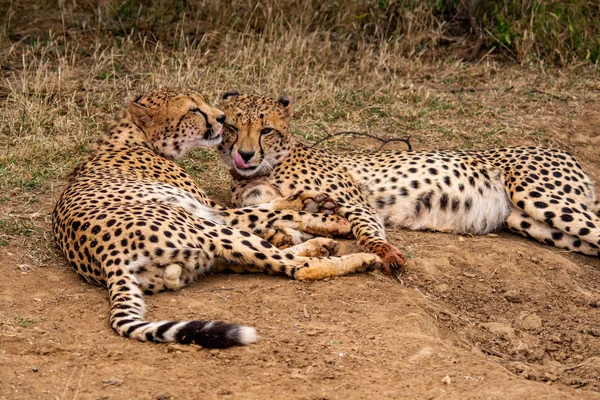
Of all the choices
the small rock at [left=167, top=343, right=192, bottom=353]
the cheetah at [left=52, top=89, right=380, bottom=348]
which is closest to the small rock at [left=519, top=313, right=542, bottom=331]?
the cheetah at [left=52, top=89, right=380, bottom=348]

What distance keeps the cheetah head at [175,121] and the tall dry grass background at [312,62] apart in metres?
0.88

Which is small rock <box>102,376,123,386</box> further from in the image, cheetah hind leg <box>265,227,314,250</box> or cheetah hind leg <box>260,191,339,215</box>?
cheetah hind leg <box>260,191,339,215</box>

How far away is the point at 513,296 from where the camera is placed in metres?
4.91

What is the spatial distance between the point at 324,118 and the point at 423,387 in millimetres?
4521

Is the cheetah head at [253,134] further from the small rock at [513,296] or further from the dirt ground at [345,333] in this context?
the small rock at [513,296]

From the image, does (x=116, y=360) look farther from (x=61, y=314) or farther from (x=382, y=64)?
(x=382, y=64)

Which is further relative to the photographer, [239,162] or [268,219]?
[239,162]

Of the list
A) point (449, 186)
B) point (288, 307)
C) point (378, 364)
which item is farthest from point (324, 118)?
point (378, 364)

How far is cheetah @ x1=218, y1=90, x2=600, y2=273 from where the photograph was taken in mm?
5719

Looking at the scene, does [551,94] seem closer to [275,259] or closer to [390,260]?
[390,260]

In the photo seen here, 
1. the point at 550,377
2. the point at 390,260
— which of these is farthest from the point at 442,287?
the point at 550,377

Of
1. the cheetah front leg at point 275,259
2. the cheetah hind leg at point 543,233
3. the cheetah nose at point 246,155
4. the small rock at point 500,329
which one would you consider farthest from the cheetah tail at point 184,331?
the cheetah hind leg at point 543,233

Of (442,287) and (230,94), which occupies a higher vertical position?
(230,94)

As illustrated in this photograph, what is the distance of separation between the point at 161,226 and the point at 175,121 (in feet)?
4.67
